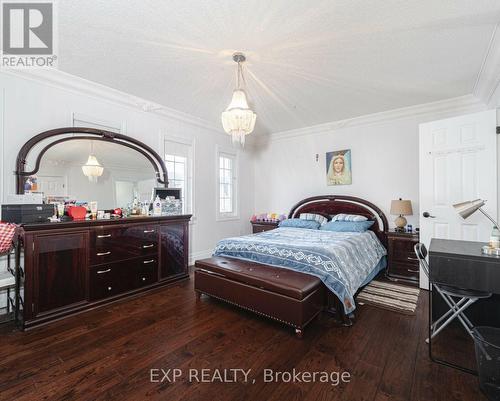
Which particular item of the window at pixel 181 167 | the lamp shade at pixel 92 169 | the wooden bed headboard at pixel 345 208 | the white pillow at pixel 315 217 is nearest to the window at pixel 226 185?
the window at pixel 181 167

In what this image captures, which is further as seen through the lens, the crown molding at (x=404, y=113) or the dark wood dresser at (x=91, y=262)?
the crown molding at (x=404, y=113)

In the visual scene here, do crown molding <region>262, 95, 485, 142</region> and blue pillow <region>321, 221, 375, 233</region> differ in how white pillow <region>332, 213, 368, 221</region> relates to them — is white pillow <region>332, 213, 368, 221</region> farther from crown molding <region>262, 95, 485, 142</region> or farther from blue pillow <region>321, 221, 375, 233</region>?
crown molding <region>262, 95, 485, 142</region>

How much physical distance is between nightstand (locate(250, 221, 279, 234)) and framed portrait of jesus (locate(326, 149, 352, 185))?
1401 mm

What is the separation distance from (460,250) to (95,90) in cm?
434

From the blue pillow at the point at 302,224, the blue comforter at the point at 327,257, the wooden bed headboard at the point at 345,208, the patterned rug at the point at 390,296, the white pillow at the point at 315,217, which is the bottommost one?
the patterned rug at the point at 390,296

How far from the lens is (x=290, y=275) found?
8.43 ft

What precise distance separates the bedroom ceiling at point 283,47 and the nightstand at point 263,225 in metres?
2.55

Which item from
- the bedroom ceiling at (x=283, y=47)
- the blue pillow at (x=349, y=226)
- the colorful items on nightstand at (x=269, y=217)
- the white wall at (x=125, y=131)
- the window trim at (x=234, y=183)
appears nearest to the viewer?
the bedroom ceiling at (x=283, y=47)

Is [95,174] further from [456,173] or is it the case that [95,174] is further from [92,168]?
[456,173]

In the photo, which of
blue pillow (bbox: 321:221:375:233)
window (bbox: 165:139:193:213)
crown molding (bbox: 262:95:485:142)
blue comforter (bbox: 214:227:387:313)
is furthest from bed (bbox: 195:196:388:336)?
crown molding (bbox: 262:95:485:142)

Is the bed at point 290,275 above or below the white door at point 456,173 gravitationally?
below

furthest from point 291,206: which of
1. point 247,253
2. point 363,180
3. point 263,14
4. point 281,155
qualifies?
point 263,14

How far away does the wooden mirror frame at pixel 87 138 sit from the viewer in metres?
2.76

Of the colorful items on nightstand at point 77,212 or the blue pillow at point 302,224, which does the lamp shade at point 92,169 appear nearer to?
the colorful items on nightstand at point 77,212
